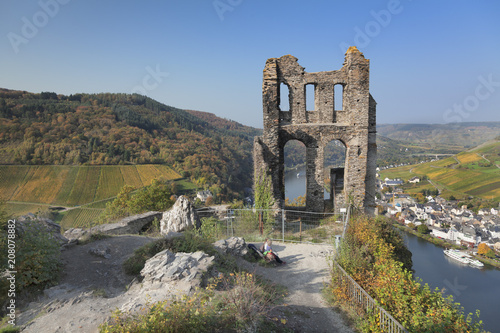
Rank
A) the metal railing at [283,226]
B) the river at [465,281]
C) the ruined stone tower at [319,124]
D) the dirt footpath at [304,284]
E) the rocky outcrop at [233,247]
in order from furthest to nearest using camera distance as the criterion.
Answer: the river at [465,281] → the ruined stone tower at [319,124] → the metal railing at [283,226] → the rocky outcrop at [233,247] → the dirt footpath at [304,284]

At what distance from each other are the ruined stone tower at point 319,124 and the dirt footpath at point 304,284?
3.81 meters

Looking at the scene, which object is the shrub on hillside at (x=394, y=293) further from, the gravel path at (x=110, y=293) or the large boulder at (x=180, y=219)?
the large boulder at (x=180, y=219)

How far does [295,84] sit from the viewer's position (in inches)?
540

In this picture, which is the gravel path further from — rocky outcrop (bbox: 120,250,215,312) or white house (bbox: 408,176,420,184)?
white house (bbox: 408,176,420,184)

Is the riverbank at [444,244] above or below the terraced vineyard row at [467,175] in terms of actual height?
below

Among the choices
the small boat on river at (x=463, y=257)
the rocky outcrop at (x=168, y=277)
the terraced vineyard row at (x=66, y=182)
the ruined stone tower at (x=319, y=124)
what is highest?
the ruined stone tower at (x=319, y=124)

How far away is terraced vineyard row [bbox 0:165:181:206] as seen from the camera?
167ft

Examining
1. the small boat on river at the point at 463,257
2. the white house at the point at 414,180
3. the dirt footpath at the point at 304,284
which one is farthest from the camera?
the white house at the point at 414,180

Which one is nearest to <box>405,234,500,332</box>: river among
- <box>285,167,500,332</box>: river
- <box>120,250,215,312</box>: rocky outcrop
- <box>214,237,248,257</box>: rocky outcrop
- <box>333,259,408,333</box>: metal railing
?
<box>285,167,500,332</box>: river

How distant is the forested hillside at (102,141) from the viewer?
63500 millimetres

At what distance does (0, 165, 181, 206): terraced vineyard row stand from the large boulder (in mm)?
47334

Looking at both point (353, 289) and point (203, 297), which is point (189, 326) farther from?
point (353, 289)

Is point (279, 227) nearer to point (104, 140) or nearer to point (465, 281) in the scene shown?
point (465, 281)

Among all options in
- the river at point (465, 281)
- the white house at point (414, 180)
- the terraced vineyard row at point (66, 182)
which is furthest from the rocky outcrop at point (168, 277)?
the white house at point (414, 180)
